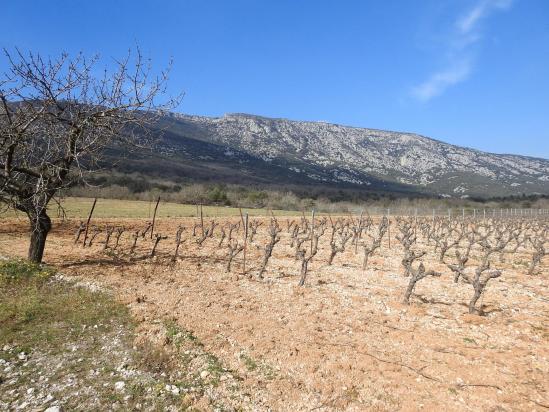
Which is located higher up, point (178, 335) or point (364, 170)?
point (364, 170)

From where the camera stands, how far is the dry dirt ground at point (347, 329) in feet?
16.8

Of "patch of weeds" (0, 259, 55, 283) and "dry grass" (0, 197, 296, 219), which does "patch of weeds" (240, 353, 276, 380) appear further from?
"dry grass" (0, 197, 296, 219)

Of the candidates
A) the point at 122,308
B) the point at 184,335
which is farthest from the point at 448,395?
the point at 122,308

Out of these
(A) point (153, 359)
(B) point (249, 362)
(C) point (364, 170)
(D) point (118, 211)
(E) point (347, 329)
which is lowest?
(D) point (118, 211)

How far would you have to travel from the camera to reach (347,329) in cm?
748

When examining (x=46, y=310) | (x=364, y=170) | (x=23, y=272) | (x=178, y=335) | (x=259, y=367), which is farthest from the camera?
(x=364, y=170)

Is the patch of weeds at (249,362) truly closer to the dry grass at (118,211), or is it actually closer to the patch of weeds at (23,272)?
the patch of weeds at (23,272)

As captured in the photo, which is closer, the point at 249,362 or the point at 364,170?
the point at 249,362

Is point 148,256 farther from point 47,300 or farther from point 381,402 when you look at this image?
point 381,402

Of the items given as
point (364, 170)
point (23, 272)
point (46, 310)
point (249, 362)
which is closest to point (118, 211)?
point (23, 272)

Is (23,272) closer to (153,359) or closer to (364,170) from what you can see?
(153,359)

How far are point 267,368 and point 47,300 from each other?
18.1 feet

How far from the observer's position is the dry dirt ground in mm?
5131

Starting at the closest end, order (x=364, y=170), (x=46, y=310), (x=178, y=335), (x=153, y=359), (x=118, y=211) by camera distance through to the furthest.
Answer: (x=153, y=359) → (x=178, y=335) → (x=46, y=310) → (x=118, y=211) → (x=364, y=170)
